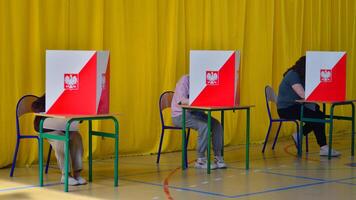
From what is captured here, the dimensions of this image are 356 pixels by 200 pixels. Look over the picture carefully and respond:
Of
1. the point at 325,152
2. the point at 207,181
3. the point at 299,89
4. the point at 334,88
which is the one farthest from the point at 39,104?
the point at 325,152

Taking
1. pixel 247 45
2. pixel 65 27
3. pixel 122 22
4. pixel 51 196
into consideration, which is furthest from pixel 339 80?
pixel 51 196

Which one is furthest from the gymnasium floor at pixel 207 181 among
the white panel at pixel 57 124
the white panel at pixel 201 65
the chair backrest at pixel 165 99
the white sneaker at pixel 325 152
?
the white panel at pixel 201 65

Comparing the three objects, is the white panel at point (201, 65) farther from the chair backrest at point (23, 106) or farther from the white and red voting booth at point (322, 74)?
the chair backrest at point (23, 106)

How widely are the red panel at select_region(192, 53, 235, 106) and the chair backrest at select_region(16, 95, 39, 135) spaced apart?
4.91 feet

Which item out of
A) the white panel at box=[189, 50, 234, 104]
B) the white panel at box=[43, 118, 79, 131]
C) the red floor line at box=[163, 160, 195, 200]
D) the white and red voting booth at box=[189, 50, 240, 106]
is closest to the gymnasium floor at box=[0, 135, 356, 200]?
the red floor line at box=[163, 160, 195, 200]

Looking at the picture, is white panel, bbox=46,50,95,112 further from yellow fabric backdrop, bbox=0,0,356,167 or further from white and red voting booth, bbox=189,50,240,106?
white and red voting booth, bbox=189,50,240,106

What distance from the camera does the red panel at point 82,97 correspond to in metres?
5.62

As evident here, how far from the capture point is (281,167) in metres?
6.93

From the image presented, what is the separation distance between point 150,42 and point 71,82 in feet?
7.62

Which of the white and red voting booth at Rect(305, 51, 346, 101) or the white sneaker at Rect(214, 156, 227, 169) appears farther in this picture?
the white and red voting booth at Rect(305, 51, 346, 101)

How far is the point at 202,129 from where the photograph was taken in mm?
6750

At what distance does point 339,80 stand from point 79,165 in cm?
313

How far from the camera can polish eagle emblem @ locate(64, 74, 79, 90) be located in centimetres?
563

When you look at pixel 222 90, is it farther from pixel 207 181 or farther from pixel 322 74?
pixel 322 74
